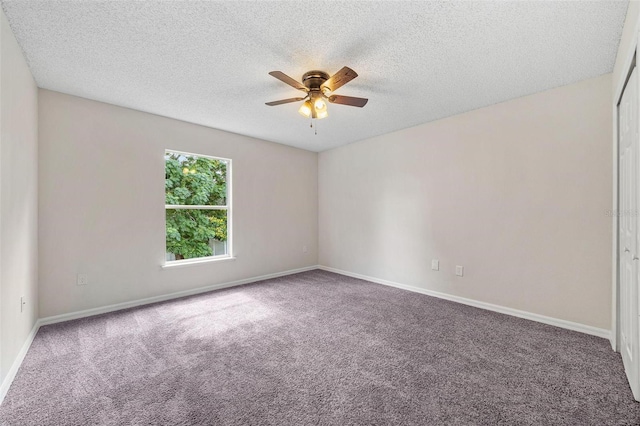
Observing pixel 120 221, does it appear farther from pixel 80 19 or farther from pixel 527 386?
pixel 527 386

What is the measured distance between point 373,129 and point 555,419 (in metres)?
3.58

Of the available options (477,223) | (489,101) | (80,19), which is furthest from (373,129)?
(80,19)

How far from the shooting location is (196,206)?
13.0 ft

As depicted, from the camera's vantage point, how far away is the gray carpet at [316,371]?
157 centimetres

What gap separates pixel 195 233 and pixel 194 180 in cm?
78

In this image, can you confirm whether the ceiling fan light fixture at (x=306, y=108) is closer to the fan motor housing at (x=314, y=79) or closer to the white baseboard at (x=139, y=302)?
the fan motor housing at (x=314, y=79)

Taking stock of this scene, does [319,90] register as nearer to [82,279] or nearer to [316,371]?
[316,371]

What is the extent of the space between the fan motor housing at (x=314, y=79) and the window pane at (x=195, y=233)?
2591 millimetres

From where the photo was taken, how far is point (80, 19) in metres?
1.81

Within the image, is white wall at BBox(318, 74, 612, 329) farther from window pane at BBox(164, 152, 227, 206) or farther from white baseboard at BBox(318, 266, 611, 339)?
window pane at BBox(164, 152, 227, 206)

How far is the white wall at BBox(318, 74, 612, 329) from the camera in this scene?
2.56 metres

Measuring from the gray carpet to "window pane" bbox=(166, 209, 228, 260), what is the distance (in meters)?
0.96

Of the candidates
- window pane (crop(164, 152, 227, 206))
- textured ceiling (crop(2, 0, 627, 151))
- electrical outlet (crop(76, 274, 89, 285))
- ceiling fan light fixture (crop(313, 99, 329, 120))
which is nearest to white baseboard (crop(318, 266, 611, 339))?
textured ceiling (crop(2, 0, 627, 151))

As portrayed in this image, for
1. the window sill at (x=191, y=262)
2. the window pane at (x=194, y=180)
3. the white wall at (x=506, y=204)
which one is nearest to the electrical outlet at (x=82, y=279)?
the window sill at (x=191, y=262)
